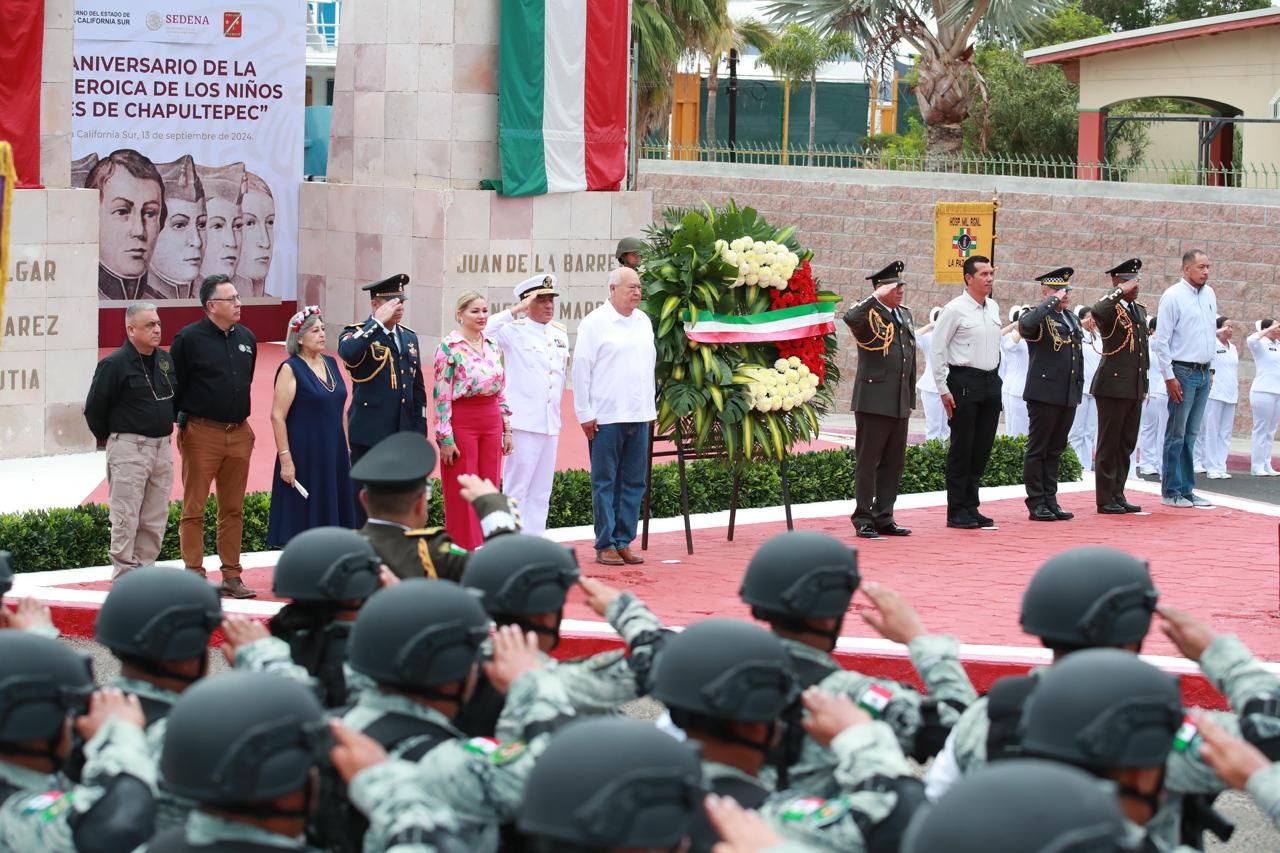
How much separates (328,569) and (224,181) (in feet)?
57.1

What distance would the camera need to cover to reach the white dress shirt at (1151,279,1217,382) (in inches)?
551

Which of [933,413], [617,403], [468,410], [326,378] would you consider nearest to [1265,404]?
[933,413]

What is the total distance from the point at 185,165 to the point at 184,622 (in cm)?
1761

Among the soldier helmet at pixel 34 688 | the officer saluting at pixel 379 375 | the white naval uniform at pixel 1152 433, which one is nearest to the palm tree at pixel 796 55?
the white naval uniform at pixel 1152 433

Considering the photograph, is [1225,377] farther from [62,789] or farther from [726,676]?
[62,789]

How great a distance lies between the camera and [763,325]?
1189 cm

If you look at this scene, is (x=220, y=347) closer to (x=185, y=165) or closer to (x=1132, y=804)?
(x=1132, y=804)

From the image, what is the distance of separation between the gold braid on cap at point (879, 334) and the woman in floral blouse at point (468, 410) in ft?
9.78

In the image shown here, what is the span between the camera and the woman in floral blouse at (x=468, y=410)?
412 inches

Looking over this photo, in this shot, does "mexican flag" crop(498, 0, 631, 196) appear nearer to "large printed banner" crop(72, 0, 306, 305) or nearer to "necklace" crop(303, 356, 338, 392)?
"large printed banner" crop(72, 0, 306, 305)

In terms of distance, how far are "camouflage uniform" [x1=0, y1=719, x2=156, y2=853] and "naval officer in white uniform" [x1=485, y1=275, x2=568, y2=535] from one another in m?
7.19

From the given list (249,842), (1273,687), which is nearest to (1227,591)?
(1273,687)

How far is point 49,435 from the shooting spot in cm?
1474

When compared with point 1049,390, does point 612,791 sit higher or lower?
lower
